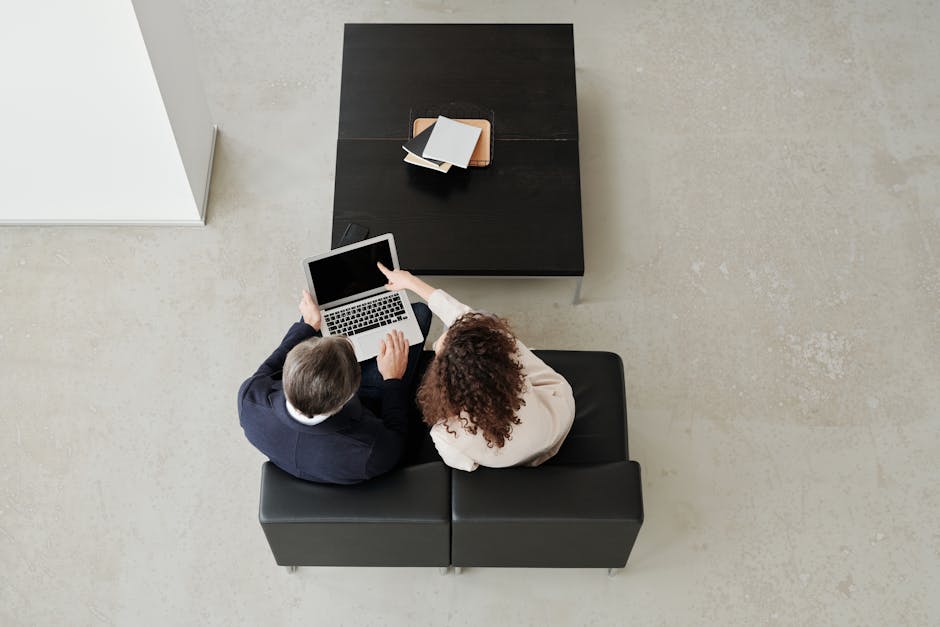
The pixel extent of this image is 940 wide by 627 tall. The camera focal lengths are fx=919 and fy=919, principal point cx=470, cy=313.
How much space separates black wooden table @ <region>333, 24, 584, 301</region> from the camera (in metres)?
3.25

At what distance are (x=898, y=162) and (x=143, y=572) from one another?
130 inches

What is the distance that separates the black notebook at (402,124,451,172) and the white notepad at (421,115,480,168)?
0.02 m

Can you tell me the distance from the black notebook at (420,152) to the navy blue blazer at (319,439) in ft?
3.87

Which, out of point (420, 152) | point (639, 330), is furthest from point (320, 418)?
point (639, 330)

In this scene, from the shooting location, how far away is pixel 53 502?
313 centimetres

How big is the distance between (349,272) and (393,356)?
343 millimetres

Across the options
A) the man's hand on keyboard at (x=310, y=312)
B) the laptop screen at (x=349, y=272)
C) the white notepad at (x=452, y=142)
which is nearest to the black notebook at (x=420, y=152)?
the white notepad at (x=452, y=142)

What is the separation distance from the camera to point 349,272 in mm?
2869

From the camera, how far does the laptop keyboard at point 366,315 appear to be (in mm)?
2910

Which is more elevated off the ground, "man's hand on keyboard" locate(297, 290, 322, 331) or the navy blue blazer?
the navy blue blazer

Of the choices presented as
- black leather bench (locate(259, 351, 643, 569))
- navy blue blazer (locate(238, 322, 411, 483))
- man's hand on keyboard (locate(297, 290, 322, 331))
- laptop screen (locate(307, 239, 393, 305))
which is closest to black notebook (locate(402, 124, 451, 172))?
laptop screen (locate(307, 239, 393, 305))

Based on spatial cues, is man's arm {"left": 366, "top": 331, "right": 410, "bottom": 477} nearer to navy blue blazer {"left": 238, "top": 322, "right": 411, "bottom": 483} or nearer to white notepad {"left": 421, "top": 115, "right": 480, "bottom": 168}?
navy blue blazer {"left": 238, "top": 322, "right": 411, "bottom": 483}

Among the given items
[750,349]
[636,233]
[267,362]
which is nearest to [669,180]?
[636,233]

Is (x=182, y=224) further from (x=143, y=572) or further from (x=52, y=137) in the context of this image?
(x=143, y=572)
